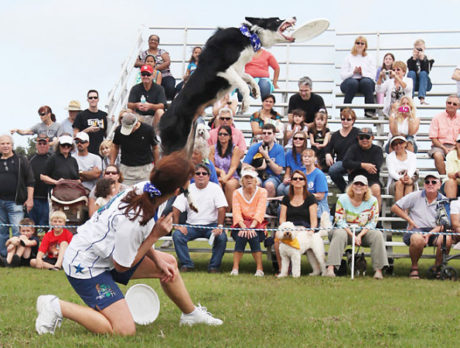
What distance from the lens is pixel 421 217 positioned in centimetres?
839

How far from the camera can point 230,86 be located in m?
4.61

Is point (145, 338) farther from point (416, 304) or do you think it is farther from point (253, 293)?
point (416, 304)

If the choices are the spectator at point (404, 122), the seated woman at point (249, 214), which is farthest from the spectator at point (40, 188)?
the spectator at point (404, 122)

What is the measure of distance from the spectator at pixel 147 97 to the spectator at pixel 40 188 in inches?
57.5

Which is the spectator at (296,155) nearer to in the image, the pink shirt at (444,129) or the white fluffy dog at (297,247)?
the white fluffy dog at (297,247)

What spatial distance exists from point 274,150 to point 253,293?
314 cm

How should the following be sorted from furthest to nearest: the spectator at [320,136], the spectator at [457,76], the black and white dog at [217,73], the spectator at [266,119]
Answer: the spectator at [457,76] < the spectator at [266,119] < the spectator at [320,136] < the black and white dog at [217,73]

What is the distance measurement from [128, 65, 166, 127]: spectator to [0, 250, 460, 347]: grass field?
3.05 m

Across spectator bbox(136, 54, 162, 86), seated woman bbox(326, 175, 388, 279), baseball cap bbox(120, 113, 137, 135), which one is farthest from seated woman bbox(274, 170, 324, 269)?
spectator bbox(136, 54, 162, 86)

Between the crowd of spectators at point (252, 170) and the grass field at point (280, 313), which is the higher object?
the crowd of spectators at point (252, 170)

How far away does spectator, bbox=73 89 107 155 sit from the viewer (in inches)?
410

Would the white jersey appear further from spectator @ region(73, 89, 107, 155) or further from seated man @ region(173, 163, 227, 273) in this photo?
spectator @ region(73, 89, 107, 155)

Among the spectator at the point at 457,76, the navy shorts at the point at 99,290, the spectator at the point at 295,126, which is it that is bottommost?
the navy shorts at the point at 99,290

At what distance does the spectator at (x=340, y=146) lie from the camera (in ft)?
30.7
